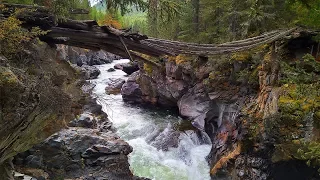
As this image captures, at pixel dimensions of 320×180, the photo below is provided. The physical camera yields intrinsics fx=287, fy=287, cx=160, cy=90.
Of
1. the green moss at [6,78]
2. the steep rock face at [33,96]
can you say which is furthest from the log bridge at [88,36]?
the green moss at [6,78]

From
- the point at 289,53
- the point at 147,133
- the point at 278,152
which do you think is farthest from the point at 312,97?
the point at 147,133

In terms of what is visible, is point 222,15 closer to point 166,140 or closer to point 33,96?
point 166,140

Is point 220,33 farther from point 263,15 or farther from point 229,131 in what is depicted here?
point 229,131

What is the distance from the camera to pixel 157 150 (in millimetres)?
12867

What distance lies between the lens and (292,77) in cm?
846

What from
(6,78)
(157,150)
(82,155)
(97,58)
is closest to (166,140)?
(157,150)

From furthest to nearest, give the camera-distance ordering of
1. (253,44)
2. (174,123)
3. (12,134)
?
1. (174,123)
2. (253,44)
3. (12,134)

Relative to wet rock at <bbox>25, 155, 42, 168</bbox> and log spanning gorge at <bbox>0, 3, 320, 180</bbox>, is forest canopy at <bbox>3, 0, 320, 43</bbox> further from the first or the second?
wet rock at <bbox>25, 155, 42, 168</bbox>

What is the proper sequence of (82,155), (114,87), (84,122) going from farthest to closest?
(114,87)
(84,122)
(82,155)

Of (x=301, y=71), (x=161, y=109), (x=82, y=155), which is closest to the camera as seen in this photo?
(x=301, y=71)

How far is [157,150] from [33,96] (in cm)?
942

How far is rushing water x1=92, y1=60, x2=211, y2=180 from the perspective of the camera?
36.3ft

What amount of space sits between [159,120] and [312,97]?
1005 cm

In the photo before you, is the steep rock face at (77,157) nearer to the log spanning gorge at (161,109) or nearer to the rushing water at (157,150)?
the log spanning gorge at (161,109)
